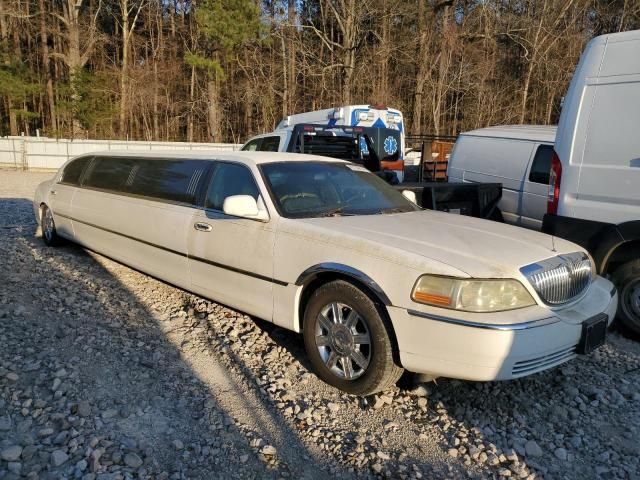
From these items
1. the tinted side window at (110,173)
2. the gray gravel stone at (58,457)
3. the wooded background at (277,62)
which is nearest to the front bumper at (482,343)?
the gray gravel stone at (58,457)

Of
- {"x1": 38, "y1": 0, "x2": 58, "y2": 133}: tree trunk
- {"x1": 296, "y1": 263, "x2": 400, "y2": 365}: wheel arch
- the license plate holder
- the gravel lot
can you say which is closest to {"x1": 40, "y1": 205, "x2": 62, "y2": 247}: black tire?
the gravel lot

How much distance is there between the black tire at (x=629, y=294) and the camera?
14.2ft

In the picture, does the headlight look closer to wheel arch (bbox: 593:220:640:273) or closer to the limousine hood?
the limousine hood

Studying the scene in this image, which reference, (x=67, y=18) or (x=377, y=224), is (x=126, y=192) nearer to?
(x=377, y=224)

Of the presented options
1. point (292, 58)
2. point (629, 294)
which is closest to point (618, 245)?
point (629, 294)

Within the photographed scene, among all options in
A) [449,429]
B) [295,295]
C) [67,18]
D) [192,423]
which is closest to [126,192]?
[295,295]

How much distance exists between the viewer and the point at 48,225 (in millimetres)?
7152

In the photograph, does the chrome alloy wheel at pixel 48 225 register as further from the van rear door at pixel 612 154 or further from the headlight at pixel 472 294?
the van rear door at pixel 612 154

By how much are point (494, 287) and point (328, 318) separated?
3.66 feet

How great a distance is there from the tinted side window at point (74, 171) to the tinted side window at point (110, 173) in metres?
0.33

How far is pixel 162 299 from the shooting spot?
501 cm

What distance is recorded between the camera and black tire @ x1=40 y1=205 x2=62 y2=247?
7000mm

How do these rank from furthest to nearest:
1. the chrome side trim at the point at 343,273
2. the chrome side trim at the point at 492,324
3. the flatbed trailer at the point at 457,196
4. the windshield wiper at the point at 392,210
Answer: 1. the flatbed trailer at the point at 457,196
2. the windshield wiper at the point at 392,210
3. the chrome side trim at the point at 343,273
4. the chrome side trim at the point at 492,324

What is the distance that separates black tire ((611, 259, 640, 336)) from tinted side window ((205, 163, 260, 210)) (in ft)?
10.8
